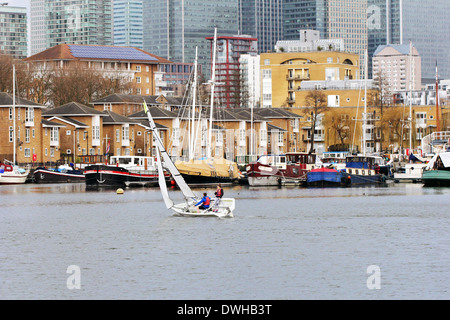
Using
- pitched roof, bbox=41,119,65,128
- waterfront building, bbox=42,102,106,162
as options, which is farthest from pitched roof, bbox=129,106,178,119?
pitched roof, bbox=41,119,65,128

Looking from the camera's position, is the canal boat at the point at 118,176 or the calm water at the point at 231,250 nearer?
the calm water at the point at 231,250

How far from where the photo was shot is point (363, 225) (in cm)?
6775

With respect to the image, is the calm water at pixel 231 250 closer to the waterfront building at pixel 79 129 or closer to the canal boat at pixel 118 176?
the canal boat at pixel 118 176

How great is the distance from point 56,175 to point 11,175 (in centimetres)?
628

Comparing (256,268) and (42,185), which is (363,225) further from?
(42,185)

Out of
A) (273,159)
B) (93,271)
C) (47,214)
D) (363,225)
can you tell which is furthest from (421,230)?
(273,159)

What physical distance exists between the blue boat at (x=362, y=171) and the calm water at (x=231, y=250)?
108 ft

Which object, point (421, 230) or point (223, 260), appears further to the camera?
point (421, 230)

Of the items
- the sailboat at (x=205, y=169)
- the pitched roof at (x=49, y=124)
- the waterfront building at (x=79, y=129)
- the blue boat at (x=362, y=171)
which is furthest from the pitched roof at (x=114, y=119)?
the blue boat at (x=362, y=171)

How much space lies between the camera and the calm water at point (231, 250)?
4300 centimetres

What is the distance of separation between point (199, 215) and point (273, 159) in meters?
53.1

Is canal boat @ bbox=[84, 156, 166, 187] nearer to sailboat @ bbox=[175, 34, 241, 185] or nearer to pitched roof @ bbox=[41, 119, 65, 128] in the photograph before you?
sailboat @ bbox=[175, 34, 241, 185]

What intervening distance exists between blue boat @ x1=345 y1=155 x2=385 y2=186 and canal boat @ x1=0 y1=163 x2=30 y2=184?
39643mm
